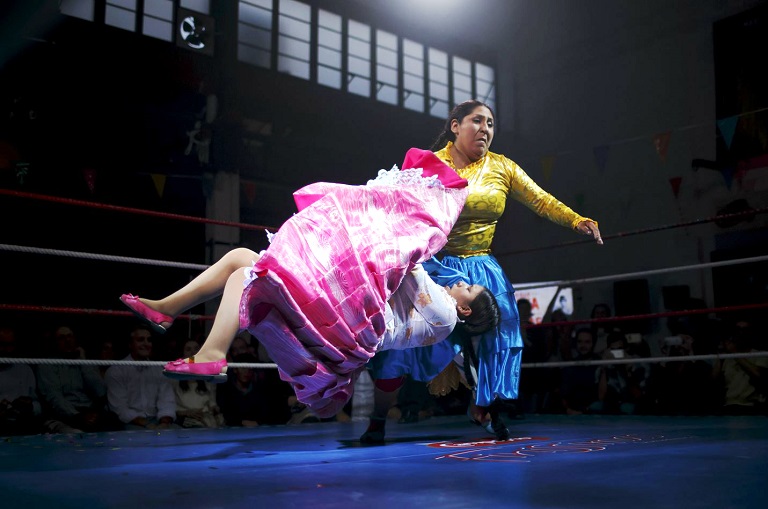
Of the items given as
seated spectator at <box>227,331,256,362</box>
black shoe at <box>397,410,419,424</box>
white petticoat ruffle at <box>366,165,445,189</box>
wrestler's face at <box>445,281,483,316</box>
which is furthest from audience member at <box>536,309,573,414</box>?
white petticoat ruffle at <box>366,165,445,189</box>

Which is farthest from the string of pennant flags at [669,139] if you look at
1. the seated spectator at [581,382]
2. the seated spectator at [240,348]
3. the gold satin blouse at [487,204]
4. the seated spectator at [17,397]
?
the seated spectator at [17,397]

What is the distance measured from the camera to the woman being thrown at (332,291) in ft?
5.45

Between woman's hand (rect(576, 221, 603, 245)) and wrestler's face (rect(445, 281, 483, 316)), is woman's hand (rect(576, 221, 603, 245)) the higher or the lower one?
the higher one

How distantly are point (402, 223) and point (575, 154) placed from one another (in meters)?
6.55

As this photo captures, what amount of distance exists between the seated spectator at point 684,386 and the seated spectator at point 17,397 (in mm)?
3534

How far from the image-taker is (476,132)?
2.65 metres

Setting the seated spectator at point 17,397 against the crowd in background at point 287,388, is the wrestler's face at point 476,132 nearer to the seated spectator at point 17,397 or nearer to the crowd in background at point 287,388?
the crowd in background at point 287,388

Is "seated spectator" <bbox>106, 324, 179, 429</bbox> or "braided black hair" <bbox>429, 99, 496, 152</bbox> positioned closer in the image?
"braided black hair" <bbox>429, 99, 496, 152</bbox>

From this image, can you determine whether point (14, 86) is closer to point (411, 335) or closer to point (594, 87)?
point (411, 335)

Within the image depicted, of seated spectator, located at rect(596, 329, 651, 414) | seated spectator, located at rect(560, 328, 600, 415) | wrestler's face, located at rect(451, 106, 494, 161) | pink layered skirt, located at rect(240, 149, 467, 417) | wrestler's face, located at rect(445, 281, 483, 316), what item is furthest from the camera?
seated spectator, located at rect(560, 328, 600, 415)

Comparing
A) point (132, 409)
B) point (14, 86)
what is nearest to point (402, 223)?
point (132, 409)

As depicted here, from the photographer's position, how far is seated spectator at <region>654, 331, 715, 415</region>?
14.0 feet

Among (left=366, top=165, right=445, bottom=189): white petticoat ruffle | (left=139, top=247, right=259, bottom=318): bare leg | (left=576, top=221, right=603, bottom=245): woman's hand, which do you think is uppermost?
(left=366, top=165, right=445, bottom=189): white petticoat ruffle

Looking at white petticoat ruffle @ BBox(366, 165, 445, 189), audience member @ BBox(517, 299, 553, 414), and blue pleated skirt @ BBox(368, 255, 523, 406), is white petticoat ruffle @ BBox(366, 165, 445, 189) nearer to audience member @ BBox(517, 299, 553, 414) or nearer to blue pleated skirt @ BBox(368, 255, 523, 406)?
blue pleated skirt @ BBox(368, 255, 523, 406)
